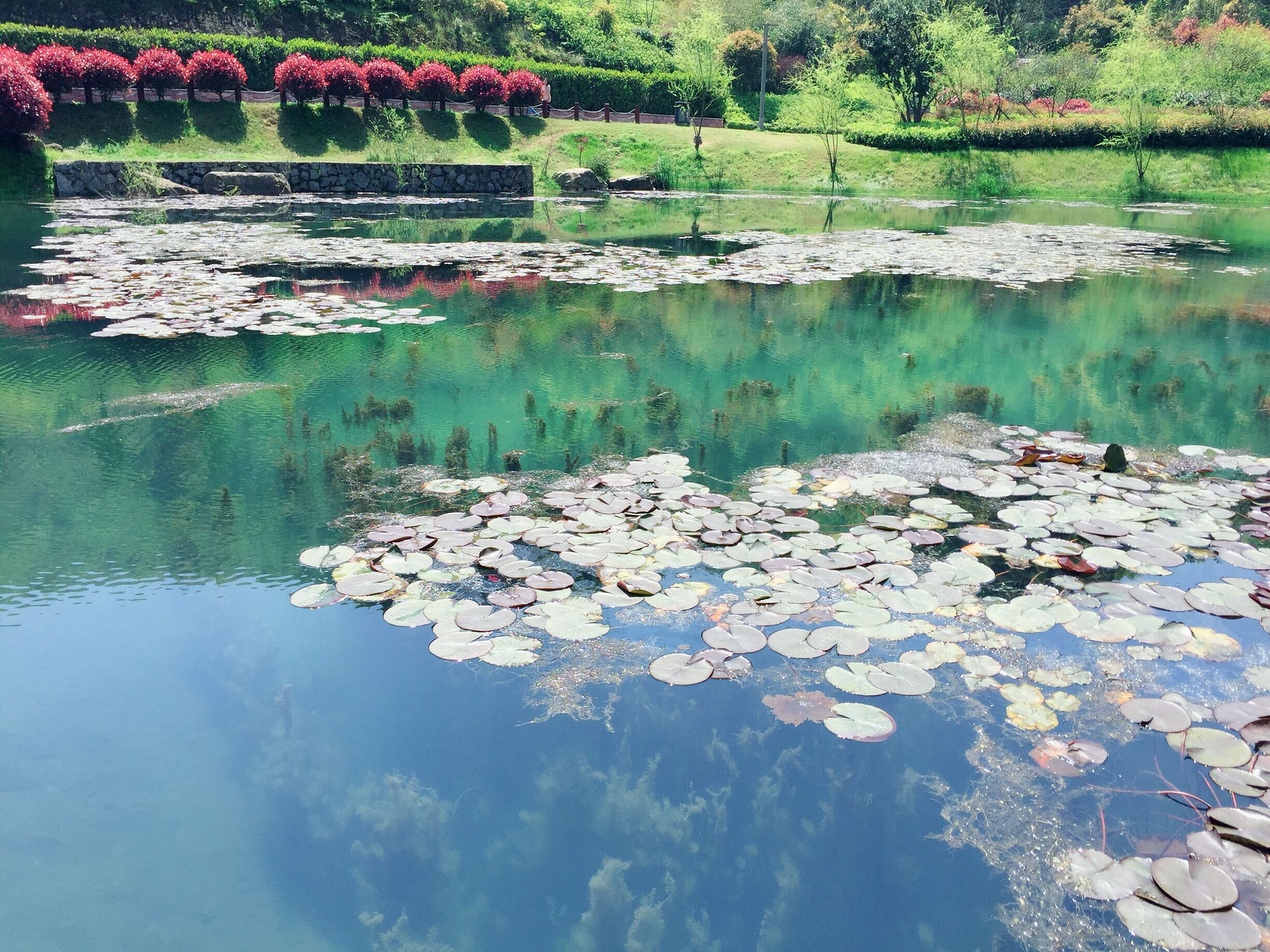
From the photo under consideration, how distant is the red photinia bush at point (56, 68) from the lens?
67.2ft

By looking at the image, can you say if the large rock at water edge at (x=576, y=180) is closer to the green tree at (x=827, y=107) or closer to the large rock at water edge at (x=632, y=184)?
the large rock at water edge at (x=632, y=184)

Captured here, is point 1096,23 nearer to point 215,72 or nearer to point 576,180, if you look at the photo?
point 576,180

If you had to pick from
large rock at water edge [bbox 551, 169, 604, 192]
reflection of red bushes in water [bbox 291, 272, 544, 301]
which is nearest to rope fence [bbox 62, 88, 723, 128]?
large rock at water edge [bbox 551, 169, 604, 192]

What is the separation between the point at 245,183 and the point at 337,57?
9.96 meters

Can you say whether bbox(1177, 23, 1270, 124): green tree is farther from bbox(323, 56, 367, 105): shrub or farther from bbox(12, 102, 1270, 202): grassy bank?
bbox(323, 56, 367, 105): shrub

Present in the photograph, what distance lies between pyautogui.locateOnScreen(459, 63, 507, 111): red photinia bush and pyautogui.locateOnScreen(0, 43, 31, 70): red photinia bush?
1159cm

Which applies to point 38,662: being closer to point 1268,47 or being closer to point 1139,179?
point 1139,179

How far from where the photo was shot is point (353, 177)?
21734mm

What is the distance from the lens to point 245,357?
623 cm

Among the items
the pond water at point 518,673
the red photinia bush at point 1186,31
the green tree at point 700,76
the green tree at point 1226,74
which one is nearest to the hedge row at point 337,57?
the green tree at point 700,76

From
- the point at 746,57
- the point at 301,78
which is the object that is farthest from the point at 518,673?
the point at 746,57

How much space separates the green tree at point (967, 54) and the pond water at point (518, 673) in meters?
27.3

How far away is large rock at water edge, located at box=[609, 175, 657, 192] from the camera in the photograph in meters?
24.4

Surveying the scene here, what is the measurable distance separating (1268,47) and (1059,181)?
14.0 meters
